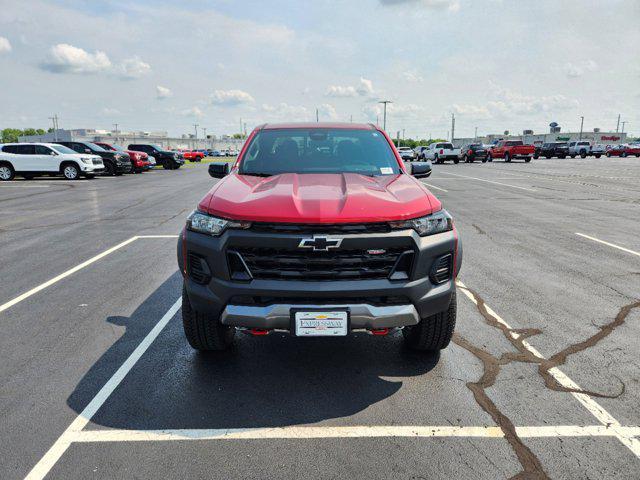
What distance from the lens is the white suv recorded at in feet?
74.2

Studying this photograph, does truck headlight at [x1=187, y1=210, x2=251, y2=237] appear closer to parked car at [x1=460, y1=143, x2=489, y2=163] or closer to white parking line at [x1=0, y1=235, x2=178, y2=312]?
white parking line at [x1=0, y1=235, x2=178, y2=312]

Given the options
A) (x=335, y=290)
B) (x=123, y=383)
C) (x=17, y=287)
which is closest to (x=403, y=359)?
(x=335, y=290)

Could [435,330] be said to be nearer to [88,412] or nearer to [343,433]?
[343,433]

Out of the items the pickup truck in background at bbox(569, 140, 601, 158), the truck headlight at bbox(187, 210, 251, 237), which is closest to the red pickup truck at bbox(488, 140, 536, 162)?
the pickup truck in background at bbox(569, 140, 601, 158)

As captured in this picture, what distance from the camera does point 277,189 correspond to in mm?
3443

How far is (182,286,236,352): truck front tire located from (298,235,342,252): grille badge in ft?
3.28

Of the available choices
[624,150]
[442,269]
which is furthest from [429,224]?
[624,150]

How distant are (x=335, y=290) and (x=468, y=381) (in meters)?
1.28

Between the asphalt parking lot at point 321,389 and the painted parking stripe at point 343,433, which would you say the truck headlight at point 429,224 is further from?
the painted parking stripe at point 343,433

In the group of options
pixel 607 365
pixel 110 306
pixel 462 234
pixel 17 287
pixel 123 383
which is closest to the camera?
pixel 123 383

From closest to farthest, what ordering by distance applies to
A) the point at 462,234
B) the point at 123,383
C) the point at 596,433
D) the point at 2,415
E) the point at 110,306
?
1. the point at 596,433
2. the point at 2,415
3. the point at 123,383
4. the point at 110,306
5. the point at 462,234

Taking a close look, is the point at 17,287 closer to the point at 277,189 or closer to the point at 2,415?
the point at 2,415

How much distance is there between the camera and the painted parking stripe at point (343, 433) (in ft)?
9.00

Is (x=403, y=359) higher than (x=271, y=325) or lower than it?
lower
